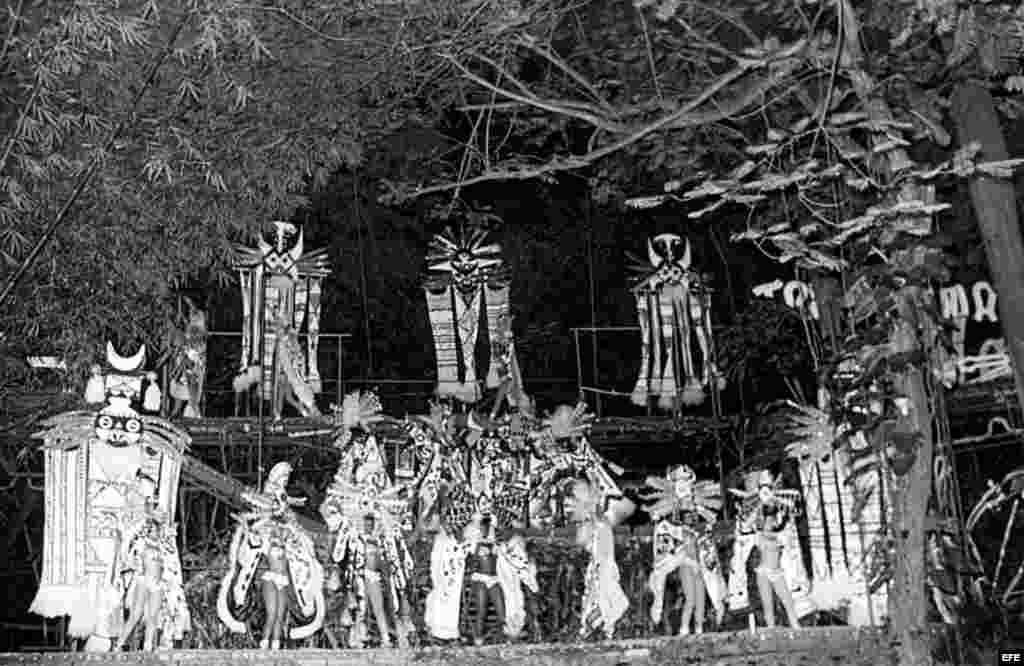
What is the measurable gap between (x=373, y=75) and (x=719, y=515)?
448 cm

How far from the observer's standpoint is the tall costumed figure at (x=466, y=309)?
9008mm

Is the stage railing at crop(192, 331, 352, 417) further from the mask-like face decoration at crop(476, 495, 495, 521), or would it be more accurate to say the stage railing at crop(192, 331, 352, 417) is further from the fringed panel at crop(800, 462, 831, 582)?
the fringed panel at crop(800, 462, 831, 582)

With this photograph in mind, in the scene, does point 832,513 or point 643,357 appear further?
point 643,357

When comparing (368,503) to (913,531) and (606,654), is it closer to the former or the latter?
(606,654)

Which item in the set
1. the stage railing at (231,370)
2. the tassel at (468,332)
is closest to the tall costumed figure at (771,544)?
the tassel at (468,332)

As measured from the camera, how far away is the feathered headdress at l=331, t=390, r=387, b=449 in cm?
859

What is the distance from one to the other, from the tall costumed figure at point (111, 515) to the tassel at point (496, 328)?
2264 mm

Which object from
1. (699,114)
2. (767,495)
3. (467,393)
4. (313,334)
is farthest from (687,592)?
(699,114)

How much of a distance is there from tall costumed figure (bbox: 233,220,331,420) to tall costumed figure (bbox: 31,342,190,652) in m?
0.72

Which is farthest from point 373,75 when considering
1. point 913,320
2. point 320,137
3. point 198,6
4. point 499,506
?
point 499,506

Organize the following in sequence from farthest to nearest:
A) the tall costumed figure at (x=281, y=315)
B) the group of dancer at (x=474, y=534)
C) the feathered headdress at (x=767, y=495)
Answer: the feathered headdress at (x=767, y=495) < the tall costumed figure at (x=281, y=315) < the group of dancer at (x=474, y=534)

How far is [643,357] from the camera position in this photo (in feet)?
30.8

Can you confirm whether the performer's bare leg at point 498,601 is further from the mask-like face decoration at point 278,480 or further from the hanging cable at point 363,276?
the hanging cable at point 363,276

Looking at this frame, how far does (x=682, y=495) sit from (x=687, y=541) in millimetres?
338
